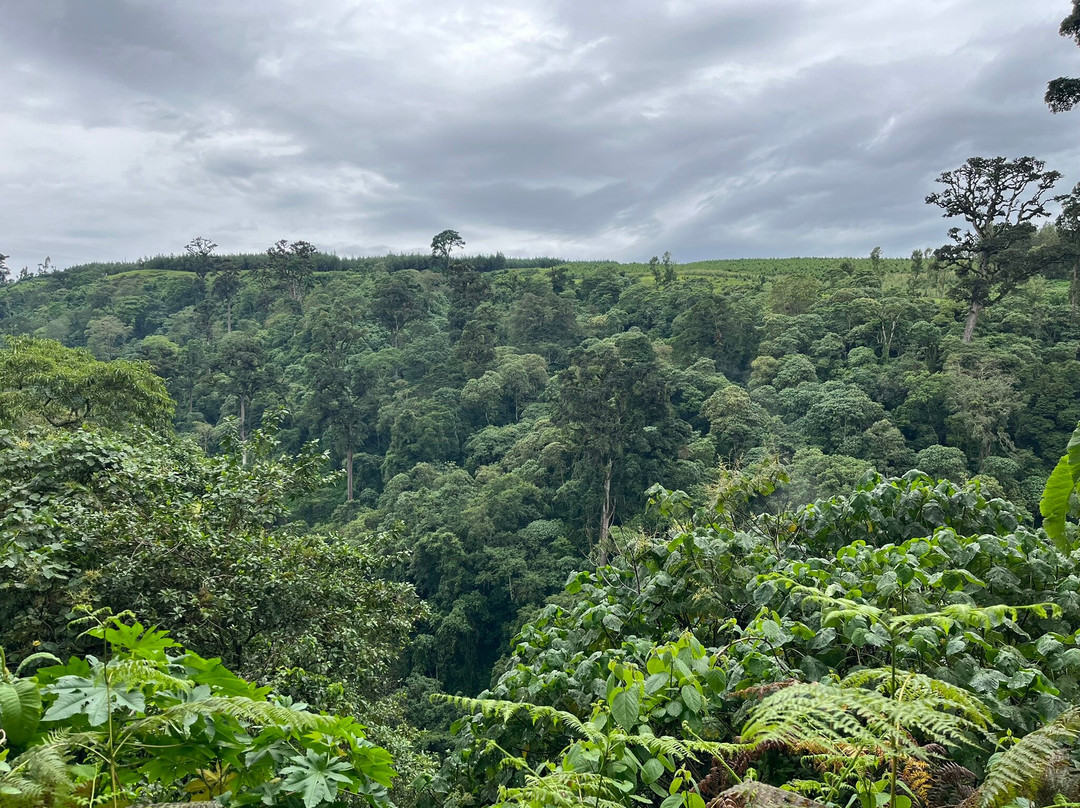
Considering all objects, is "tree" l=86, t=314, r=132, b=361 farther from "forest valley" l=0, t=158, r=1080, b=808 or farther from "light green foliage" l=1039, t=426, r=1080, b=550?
"light green foliage" l=1039, t=426, r=1080, b=550

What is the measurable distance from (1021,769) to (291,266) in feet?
178

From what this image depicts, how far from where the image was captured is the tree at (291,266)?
161 ft

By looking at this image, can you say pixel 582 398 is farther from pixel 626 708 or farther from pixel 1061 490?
Answer: pixel 626 708

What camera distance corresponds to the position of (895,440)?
2034cm

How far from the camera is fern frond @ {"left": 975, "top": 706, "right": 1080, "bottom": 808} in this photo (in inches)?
42.0

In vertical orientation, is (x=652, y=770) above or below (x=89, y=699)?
below

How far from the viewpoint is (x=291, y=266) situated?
164 feet

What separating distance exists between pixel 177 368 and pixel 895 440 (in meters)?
35.7

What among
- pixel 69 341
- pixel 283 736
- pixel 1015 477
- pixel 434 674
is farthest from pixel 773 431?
pixel 69 341

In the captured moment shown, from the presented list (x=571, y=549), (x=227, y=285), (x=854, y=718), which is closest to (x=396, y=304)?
(x=227, y=285)

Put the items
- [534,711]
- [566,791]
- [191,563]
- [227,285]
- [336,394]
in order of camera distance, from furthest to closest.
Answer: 1. [227,285]
2. [336,394]
3. [191,563]
4. [534,711]
5. [566,791]

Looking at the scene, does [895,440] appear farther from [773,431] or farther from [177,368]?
[177,368]

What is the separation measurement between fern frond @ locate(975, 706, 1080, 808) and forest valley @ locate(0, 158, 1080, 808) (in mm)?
12

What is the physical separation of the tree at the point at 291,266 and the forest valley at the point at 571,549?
4.09m
